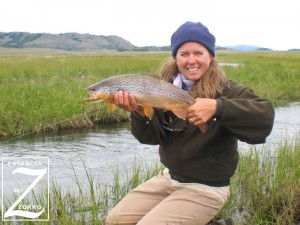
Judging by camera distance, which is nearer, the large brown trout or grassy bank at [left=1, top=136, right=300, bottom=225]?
the large brown trout

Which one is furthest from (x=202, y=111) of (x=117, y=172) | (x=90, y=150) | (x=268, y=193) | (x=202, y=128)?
(x=90, y=150)

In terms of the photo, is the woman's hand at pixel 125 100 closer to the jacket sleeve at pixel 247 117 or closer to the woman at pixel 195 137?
the woman at pixel 195 137

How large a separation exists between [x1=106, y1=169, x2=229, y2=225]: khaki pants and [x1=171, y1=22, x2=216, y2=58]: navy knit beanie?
117 cm

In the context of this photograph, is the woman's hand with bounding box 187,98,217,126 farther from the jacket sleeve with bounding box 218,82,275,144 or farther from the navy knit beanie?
the navy knit beanie

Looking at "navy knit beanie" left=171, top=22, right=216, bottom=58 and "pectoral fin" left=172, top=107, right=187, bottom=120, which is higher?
"navy knit beanie" left=171, top=22, right=216, bottom=58

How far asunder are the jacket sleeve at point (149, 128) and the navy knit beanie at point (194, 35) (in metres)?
0.68

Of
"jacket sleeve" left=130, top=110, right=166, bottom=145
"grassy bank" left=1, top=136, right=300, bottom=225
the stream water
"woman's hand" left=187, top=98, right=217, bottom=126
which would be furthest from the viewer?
the stream water

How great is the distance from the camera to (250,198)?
14.4ft

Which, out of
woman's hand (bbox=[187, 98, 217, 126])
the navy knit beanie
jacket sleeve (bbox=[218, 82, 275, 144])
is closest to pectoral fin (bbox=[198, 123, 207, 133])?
woman's hand (bbox=[187, 98, 217, 126])

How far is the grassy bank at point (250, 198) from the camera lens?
395cm

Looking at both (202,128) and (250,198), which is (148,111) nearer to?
(202,128)

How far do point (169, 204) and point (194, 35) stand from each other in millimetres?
1411

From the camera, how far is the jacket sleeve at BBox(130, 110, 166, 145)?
139 inches

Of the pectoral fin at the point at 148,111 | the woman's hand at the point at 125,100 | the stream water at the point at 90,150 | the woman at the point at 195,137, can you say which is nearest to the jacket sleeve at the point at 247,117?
the woman at the point at 195,137
